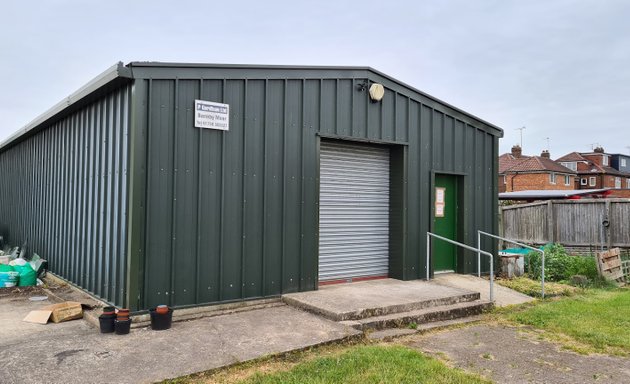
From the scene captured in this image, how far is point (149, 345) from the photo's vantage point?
461 centimetres

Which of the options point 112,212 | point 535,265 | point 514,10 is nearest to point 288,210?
point 112,212

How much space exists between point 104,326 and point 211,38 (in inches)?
357

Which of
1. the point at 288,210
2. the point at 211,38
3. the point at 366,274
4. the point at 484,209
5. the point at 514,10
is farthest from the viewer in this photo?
the point at 211,38

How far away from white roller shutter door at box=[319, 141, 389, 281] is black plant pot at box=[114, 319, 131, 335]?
3.38m

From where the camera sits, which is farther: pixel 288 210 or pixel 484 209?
pixel 484 209

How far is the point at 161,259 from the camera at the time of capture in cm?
563

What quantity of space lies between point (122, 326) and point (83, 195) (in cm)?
330

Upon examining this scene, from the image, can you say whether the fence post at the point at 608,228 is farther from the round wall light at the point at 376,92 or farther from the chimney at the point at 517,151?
the chimney at the point at 517,151

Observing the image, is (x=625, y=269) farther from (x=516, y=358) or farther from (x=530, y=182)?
(x=530, y=182)

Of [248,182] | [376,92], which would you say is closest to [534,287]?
[376,92]

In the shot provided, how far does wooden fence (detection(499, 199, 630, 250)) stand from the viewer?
13258 mm

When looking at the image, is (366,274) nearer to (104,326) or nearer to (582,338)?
(582,338)

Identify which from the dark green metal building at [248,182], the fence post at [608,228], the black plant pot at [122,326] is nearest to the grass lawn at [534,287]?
the dark green metal building at [248,182]

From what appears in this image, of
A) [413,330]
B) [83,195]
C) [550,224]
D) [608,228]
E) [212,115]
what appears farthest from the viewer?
[550,224]
